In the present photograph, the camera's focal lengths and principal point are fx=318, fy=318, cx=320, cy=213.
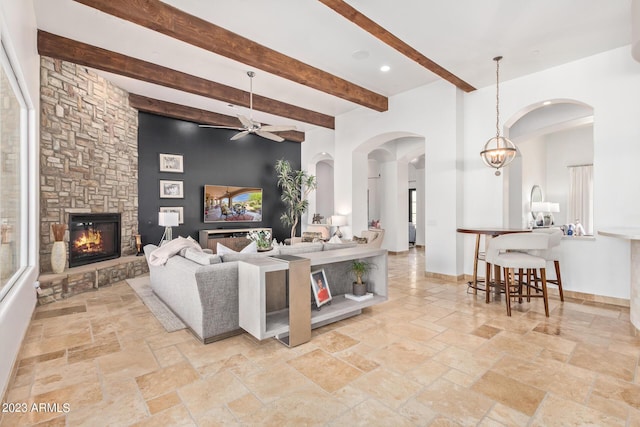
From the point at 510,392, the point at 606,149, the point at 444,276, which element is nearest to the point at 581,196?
the point at 606,149

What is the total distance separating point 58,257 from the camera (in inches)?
175

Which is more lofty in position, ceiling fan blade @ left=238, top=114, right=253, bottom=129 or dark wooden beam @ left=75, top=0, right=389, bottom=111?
dark wooden beam @ left=75, top=0, right=389, bottom=111

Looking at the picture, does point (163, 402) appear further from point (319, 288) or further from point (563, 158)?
point (563, 158)

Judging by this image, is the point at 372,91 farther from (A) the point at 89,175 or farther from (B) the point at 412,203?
(B) the point at 412,203

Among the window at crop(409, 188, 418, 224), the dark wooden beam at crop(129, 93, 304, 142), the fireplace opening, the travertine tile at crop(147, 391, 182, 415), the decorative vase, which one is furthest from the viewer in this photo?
the window at crop(409, 188, 418, 224)

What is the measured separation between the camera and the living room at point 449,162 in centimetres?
350

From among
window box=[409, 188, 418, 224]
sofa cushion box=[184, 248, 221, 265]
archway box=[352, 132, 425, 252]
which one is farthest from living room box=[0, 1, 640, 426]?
window box=[409, 188, 418, 224]

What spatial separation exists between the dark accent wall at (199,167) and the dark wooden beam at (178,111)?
283 millimetres

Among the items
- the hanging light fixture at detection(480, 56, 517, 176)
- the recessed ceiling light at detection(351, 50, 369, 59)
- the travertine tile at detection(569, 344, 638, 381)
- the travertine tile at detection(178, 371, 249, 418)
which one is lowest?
the travertine tile at detection(178, 371, 249, 418)

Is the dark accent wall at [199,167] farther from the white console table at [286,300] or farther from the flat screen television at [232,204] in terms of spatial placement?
the white console table at [286,300]

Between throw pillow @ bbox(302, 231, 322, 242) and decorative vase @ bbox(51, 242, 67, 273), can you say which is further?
throw pillow @ bbox(302, 231, 322, 242)

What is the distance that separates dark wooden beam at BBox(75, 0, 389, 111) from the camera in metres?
3.18

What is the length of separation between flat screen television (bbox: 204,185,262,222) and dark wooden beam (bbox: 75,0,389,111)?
4.01 meters

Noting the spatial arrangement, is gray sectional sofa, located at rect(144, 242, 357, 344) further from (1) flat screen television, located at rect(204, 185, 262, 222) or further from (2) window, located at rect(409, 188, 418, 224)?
(2) window, located at rect(409, 188, 418, 224)
